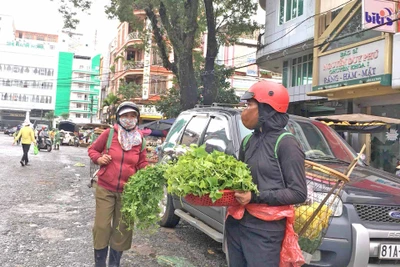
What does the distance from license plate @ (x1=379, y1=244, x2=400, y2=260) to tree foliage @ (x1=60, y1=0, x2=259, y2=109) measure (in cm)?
1079

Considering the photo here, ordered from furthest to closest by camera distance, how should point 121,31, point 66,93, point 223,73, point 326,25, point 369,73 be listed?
point 66,93 < point 121,31 < point 223,73 < point 326,25 < point 369,73

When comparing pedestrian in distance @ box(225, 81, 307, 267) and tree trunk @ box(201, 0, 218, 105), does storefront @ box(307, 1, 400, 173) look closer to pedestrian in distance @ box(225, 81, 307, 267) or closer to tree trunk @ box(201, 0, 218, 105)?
tree trunk @ box(201, 0, 218, 105)

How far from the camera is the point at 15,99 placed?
6719cm

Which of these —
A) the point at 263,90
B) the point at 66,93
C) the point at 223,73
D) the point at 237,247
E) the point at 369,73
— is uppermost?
the point at 66,93

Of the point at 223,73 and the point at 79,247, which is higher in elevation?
the point at 223,73

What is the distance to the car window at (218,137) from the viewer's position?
4020mm

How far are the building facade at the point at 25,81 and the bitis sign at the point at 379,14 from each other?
6457 centimetres

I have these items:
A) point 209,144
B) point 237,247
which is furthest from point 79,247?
point 237,247

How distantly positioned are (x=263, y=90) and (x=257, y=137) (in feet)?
0.99

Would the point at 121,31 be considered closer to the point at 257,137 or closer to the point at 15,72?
the point at 15,72

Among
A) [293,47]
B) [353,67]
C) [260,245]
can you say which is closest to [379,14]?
[353,67]

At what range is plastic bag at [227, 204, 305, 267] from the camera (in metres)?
2.11

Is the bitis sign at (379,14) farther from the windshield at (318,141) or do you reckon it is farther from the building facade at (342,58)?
the windshield at (318,141)

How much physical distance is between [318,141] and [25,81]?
72.8 metres
